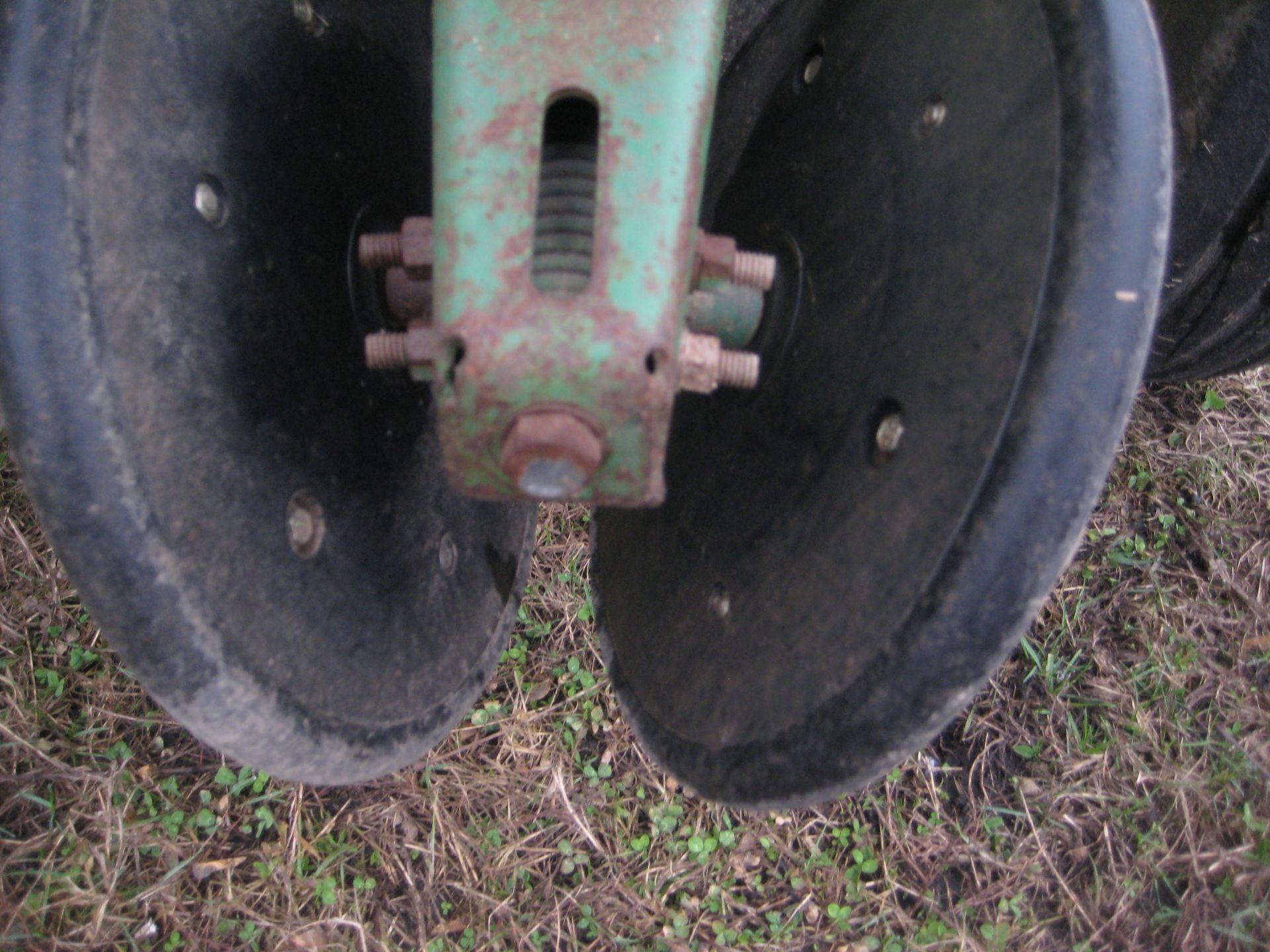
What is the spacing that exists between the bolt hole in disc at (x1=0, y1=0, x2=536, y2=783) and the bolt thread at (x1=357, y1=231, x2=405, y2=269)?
0.11 metres

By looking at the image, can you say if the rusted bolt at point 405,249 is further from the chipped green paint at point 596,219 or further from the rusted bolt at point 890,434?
the rusted bolt at point 890,434

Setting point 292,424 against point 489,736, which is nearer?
point 292,424

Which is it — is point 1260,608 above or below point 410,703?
below

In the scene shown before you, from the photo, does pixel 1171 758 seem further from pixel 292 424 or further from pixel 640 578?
pixel 292 424

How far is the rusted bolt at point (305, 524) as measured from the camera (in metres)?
1.07

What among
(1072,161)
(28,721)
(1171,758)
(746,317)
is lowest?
(28,721)

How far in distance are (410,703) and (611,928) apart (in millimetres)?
823

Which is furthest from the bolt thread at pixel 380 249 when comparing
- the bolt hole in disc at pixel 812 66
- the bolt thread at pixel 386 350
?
the bolt hole in disc at pixel 812 66

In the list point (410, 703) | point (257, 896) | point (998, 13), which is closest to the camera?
point (998, 13)

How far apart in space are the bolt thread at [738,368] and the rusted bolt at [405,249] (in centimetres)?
31

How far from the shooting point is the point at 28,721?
184 cm

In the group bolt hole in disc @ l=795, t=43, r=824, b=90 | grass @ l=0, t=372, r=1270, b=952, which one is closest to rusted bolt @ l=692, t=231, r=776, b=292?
bolt hole in disc @ l=795, t=43, r=824, b=90

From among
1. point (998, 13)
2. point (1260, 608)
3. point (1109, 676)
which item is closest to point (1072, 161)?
point (998, 13)

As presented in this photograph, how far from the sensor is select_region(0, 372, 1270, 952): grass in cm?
176
